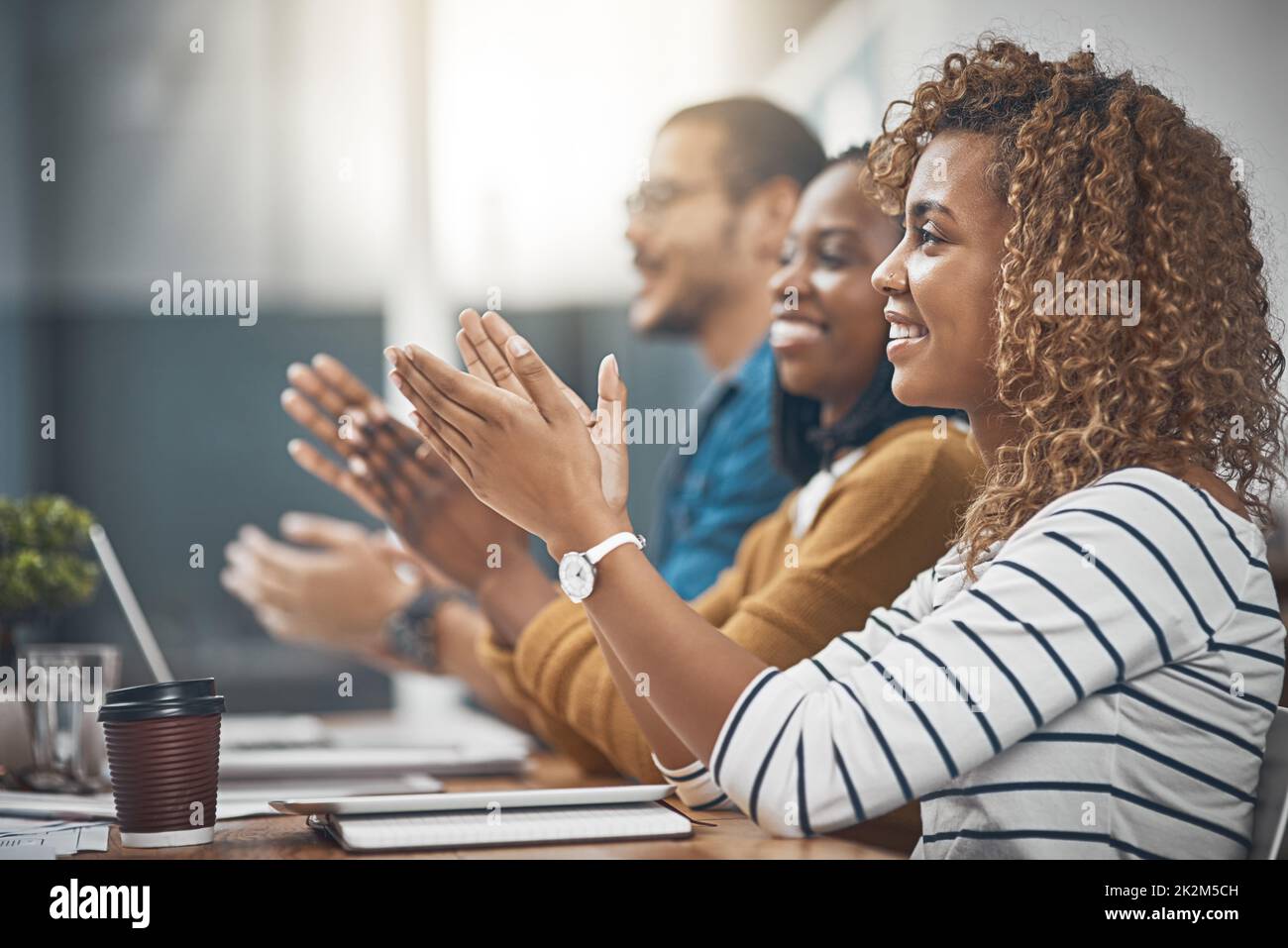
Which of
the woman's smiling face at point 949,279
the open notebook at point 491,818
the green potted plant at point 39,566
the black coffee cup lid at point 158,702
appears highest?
the woman's smiling face at point 949,279

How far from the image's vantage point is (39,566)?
4.59 feet

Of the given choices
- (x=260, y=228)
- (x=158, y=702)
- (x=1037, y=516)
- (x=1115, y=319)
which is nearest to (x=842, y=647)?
(x=1037, y=516)

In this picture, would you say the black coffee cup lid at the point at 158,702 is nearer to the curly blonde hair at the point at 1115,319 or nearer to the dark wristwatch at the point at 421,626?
the curly blonde hair at the point at 1115,319

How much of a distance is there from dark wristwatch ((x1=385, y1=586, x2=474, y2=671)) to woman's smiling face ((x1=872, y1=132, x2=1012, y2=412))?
3.42 feet

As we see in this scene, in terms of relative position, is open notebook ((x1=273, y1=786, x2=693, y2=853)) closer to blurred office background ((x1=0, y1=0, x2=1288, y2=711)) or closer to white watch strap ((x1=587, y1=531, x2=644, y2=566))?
white watch strap ((x1=587, y1=531, x2=644, y2=566))

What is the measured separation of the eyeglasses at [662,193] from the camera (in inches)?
74.6

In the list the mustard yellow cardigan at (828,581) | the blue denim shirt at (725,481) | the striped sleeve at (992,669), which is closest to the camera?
the striped sleeve at (992,669)

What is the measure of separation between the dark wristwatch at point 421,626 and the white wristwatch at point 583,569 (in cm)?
101

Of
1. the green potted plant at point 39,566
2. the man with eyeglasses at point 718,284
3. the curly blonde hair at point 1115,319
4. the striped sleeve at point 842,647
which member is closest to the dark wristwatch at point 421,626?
the man with eyeglasses at point 718,284

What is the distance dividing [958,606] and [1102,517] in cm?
13

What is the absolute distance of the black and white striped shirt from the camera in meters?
0.88

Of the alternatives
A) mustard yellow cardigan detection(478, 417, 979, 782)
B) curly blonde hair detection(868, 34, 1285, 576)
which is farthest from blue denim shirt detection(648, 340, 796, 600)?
curly blonde hair detection(868, 34, 1285, 576)

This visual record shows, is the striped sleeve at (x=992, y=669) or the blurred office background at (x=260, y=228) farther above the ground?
the blurred office background at (x=260, y=228)
